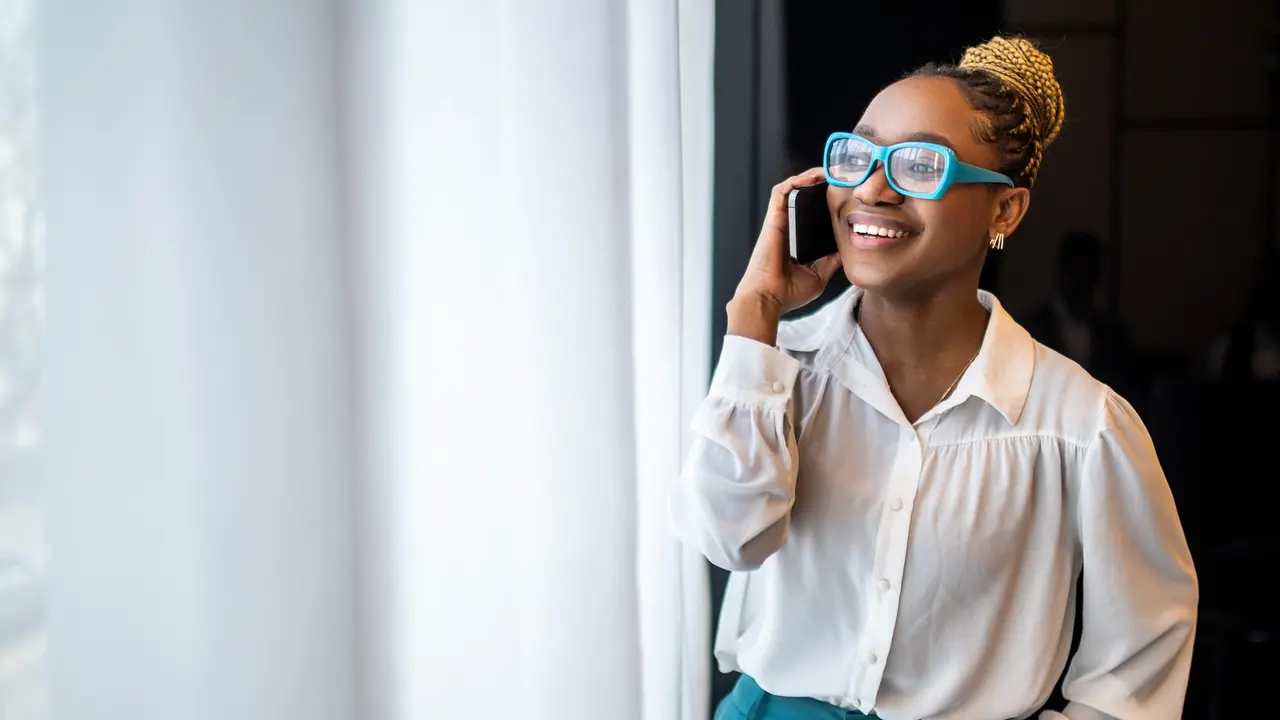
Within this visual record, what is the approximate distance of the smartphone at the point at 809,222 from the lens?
104cm

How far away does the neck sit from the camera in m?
1.05

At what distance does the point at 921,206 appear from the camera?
0.96m

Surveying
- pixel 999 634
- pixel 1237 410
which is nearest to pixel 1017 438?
pixel 999 634

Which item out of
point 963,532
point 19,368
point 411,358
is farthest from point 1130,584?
point 19,368

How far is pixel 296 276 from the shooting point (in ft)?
3.67

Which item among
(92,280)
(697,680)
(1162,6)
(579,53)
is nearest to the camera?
(92,280)

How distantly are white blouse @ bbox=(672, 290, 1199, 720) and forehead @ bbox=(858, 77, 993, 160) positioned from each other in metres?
0.20

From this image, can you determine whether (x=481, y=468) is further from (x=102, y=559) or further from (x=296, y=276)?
(x=102, y=559)

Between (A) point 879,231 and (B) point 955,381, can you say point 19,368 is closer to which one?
(A) point 879,231

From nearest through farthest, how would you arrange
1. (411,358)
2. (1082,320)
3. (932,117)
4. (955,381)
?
(932,117), (955,381), (411,358), (1082,320)

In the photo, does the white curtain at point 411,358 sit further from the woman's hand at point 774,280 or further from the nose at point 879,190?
the nose at point 879,190

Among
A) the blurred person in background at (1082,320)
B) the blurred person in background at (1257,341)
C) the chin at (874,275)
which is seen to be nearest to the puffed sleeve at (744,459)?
the chin at (874,275)

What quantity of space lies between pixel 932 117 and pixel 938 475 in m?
0.35

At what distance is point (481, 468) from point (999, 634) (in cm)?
62
